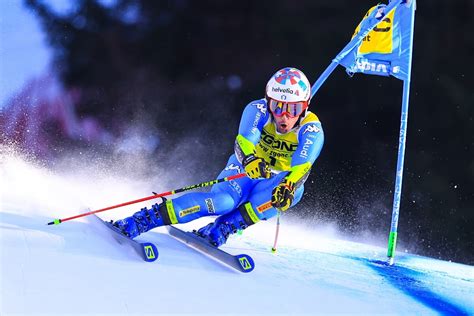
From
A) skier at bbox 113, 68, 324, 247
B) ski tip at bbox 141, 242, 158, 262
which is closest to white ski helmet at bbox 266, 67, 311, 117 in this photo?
skier at bbox 113, 68, 324, 247

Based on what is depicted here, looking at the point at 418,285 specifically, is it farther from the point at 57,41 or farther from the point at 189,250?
the point at 57,41

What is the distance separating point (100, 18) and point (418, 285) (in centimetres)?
358

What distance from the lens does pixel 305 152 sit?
2.68 m

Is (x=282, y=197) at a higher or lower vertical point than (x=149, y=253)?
higher

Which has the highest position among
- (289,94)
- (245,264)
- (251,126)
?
(289,94)

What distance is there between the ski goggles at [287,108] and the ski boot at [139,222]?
33.6 inches

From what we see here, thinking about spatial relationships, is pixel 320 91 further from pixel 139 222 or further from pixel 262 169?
pixel 139 222

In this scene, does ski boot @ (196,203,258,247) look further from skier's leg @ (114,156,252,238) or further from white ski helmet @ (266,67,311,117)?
white ski helmet @ (266,67,311,117)

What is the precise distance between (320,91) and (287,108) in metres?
2.10

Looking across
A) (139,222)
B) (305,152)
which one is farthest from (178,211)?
(305,152)

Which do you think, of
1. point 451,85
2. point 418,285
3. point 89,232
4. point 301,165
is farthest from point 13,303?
point 451,85

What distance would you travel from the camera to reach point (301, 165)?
2641mm

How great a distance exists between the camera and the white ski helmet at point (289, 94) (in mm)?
2744

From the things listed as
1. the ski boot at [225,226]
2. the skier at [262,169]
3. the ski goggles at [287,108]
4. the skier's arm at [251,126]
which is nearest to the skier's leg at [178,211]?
the skier at [262,169]
